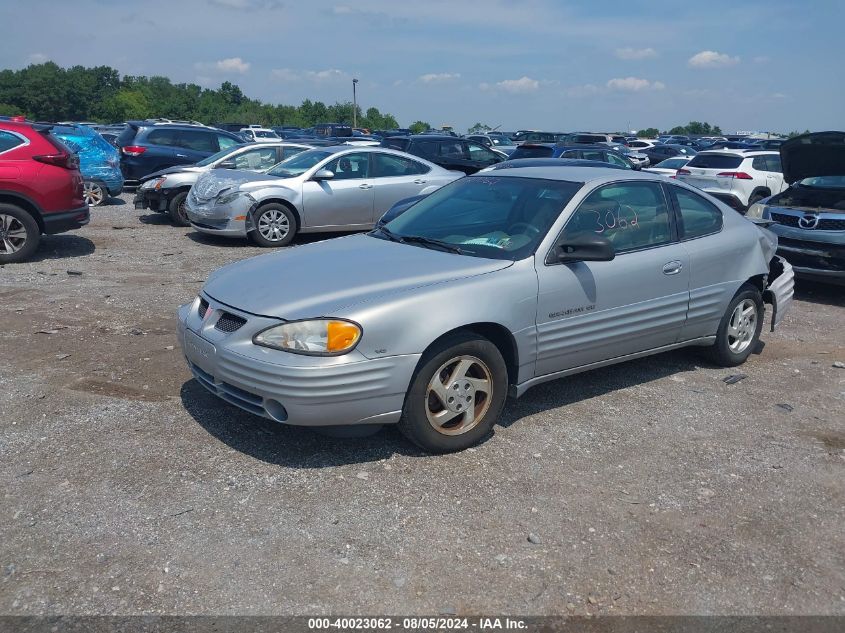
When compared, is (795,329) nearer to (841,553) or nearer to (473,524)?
(841,553)

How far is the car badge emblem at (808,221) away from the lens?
903 centimetres

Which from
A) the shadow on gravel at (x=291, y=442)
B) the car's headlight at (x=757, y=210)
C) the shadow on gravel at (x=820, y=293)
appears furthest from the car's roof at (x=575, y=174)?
the shadow on gravel at (x=820, y=293)

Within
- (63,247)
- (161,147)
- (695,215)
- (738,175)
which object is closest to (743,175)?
(738,175)

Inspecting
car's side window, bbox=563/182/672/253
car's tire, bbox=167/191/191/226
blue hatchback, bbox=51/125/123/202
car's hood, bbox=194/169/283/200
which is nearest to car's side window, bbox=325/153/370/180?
car's hood, bbox=194/169/283/200

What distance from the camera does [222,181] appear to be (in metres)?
11.6

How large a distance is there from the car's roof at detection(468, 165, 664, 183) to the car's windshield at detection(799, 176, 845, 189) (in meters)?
4.60

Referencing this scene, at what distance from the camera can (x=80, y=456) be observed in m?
4.45

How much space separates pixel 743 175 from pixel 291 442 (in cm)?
1443

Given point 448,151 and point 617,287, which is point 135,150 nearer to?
point 448,151

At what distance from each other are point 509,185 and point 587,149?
14.4 meters

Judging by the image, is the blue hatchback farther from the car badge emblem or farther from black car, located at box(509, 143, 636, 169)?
the car badge emblem

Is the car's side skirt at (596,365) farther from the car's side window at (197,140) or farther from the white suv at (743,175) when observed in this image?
the car's side window at (197,140)

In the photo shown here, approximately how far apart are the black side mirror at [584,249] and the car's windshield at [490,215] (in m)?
0.15

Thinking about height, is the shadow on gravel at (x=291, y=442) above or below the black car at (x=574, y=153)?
below
